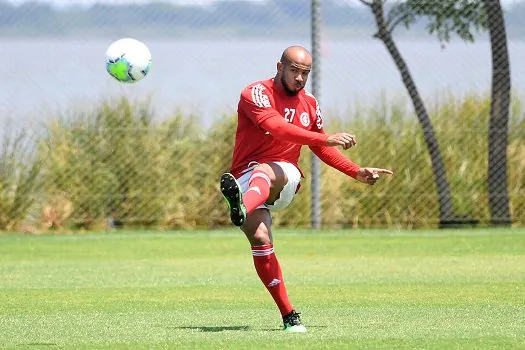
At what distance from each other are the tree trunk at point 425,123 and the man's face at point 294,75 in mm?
10864

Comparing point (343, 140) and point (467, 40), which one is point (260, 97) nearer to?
point (343, 140)

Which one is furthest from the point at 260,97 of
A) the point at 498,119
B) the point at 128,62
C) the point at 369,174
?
the point at 498,119

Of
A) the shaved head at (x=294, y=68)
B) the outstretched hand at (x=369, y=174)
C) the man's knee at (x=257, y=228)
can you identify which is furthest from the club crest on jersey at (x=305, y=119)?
the man's knee at (x=257, y=228)

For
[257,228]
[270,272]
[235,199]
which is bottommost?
[270,272]

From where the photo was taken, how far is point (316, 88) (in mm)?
18047

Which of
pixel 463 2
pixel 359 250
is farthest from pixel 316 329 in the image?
pixel 463 2

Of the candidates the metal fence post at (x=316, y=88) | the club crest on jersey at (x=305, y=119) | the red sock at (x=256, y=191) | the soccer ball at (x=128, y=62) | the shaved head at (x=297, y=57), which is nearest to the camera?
the red sock at (x=256, y=191)

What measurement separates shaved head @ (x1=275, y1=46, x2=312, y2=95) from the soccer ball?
161 centimetres

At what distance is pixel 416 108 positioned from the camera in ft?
62.2

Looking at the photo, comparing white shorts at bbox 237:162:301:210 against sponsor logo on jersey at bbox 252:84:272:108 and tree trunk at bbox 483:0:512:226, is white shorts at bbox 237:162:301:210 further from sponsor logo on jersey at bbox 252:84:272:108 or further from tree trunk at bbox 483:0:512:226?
tree trunk at bbox 483:0:512:226

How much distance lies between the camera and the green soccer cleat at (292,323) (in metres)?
7.71

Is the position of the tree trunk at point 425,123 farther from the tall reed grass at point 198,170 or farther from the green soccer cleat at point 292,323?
the green soccer cleat at point 292,323

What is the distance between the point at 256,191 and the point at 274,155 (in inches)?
21.5

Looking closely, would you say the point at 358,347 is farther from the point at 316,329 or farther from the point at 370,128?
the point at 370,128
